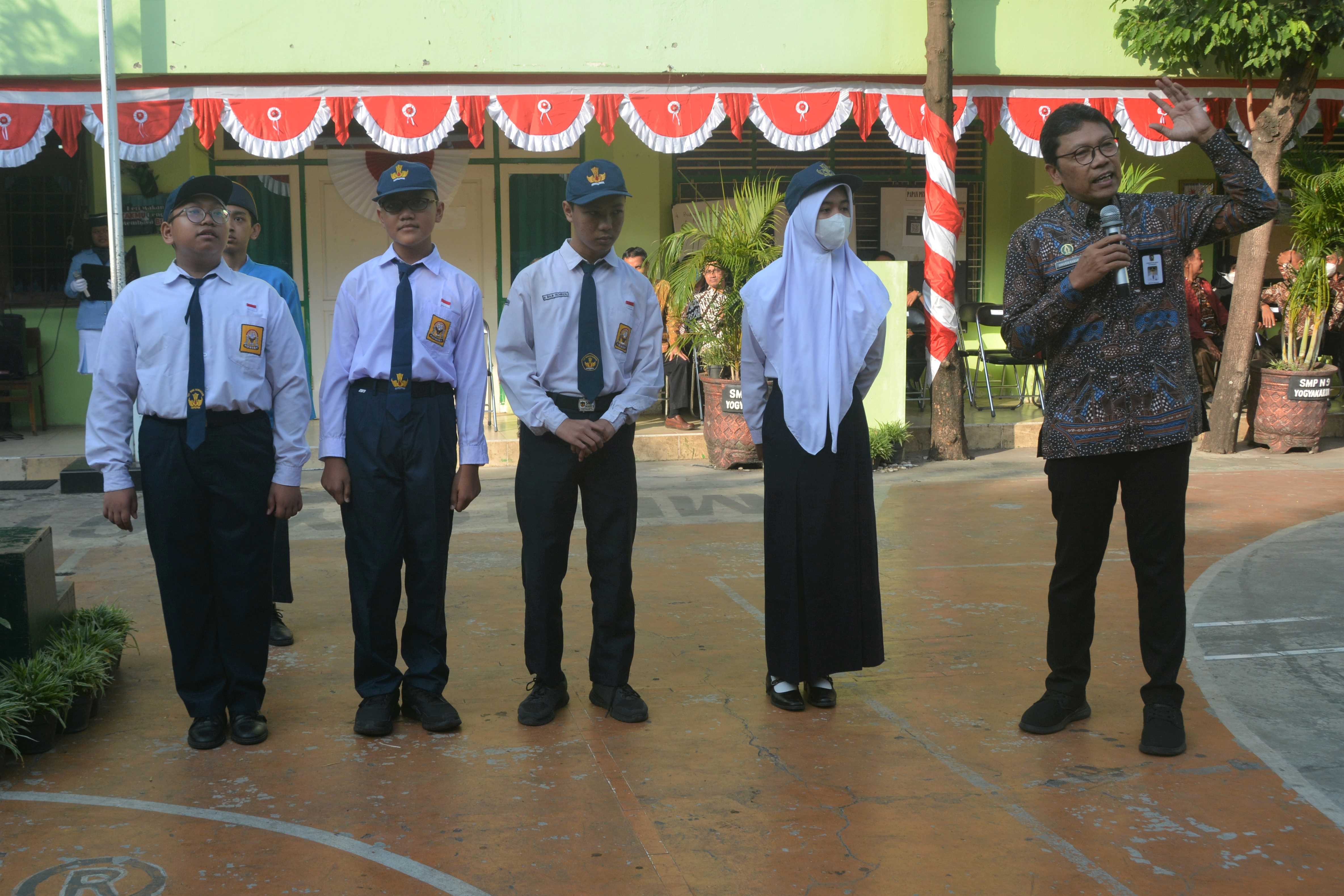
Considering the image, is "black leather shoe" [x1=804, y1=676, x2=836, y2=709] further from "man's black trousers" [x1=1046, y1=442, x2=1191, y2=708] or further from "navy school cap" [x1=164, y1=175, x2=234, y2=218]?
"navy school cap" [x1=164, y1=175, x2=234, y2=218]

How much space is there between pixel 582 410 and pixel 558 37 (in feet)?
24.5

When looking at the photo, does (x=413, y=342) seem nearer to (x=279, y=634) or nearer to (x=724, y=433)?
(x=279, y=634)

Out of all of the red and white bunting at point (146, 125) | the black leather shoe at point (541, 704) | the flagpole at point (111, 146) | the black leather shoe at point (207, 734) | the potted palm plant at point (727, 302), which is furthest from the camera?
the potted palm plant at point (727, 302)

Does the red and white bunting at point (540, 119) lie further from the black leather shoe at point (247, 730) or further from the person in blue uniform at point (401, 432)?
the black leather shoe at point (247, 730)

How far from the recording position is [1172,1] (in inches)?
414

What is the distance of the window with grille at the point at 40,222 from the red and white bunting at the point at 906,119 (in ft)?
24.9

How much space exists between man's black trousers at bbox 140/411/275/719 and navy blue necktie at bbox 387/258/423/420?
0.46m

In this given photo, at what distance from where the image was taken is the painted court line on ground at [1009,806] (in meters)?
3.24

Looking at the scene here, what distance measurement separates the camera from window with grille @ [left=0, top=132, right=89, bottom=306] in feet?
39.1

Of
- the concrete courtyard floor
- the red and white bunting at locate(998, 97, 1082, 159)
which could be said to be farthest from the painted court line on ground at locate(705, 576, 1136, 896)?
the red and white bunting at locate(998, 97, 1082, 159)

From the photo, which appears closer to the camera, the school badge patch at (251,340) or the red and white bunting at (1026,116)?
the school badge patch at (251,340)

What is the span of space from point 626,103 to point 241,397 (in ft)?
24.3

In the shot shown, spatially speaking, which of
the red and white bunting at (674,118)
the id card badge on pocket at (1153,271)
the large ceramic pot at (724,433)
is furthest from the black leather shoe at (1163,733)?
the red and white bunting at (674,118)

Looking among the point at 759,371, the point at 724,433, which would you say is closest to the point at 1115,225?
the point at 759,371
